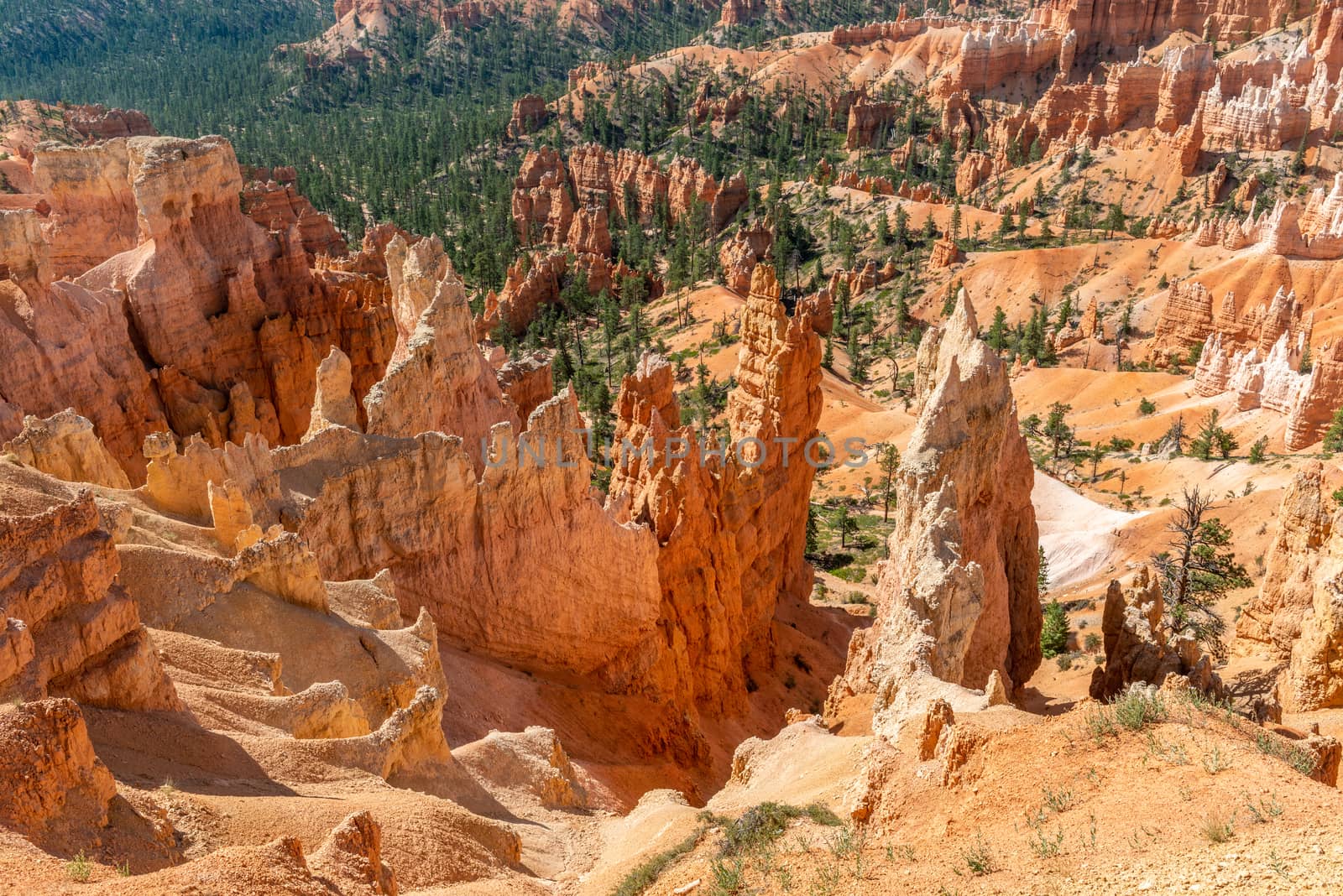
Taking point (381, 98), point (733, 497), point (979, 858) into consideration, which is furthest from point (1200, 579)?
point (381, 98)

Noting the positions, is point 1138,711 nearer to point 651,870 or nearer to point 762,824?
point 762,824

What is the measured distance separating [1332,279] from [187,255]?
73.2 meters

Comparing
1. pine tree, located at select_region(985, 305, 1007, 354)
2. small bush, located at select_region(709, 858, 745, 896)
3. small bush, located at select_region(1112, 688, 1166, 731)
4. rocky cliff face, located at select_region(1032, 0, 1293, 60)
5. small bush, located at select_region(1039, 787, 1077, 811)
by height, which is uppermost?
rocky cliff face, located at select_region(1032, 0, 1293, 60)

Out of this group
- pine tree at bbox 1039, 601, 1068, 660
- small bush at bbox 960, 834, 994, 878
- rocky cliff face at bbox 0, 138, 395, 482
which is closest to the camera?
small bush at bbox 960, 834, 994, 878

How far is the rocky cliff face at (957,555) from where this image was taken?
15844 millimetres

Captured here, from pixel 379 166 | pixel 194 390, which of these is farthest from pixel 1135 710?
pixel 379 166

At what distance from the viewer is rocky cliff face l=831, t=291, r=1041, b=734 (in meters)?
15.8

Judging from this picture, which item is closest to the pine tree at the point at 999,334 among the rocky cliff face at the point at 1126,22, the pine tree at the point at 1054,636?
the pine tree at the point at 1054,636

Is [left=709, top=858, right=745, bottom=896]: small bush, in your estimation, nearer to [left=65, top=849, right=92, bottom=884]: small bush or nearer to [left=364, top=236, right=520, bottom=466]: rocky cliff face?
[left=65, top=849, right=92, bottom=884]: small bush

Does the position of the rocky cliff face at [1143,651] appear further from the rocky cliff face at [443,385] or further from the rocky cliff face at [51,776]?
the rocky cliff face at [51,776]

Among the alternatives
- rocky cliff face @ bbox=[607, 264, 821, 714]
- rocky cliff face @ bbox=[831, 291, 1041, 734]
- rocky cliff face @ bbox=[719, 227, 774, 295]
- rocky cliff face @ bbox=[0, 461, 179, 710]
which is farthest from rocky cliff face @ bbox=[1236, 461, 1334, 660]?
rocky cliff face @ bbox=[719, 227, 774, 295]

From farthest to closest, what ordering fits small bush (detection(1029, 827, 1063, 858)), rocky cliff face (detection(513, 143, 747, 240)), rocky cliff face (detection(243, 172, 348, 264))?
rocky cliff face (detection(513, 143, 747, 240))
rocky cliff face (detection(243, 172, 348, 264))
small bush (detection(1029, 827, 1063, 858))

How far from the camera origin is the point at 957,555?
681 inches

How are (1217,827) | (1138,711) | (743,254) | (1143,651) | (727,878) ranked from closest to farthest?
(1217,827)
(727,878)
(1138,711)
(1143,651)
(743,254)
